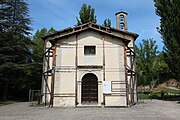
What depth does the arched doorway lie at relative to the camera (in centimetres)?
1597

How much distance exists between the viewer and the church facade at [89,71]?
1541 cm

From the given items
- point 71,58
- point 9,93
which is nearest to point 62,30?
point 71,58

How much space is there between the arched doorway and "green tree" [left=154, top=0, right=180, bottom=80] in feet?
30.0

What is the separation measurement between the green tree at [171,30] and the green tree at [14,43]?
654 inches

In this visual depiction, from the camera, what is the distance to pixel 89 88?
16219 mm

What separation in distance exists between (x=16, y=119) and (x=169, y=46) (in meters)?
17.1

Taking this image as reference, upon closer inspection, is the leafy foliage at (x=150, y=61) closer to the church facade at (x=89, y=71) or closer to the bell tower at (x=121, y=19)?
the bell tower at (x=121, y=19)

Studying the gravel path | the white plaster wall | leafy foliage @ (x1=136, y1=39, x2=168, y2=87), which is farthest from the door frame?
leafy foliage @ (x1=136, y1=39, x2=168, y2=87)

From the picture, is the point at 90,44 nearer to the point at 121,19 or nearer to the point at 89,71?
the point at 89,71

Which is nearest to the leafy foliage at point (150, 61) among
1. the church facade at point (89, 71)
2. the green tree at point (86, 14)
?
the green tree at point (86, 14)

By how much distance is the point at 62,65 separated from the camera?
16000mm

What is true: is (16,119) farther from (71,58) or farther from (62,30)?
(62,30)

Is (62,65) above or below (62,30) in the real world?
below

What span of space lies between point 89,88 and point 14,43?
13.1 meters
